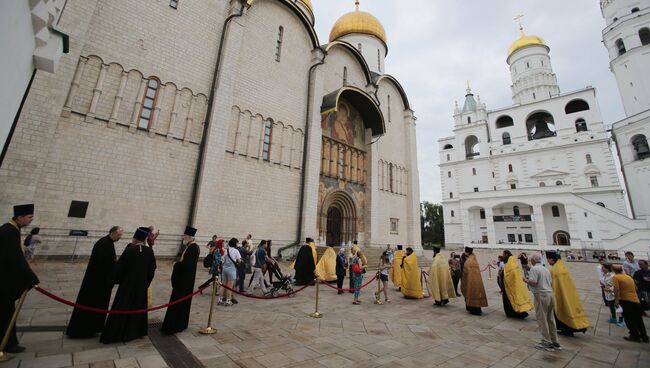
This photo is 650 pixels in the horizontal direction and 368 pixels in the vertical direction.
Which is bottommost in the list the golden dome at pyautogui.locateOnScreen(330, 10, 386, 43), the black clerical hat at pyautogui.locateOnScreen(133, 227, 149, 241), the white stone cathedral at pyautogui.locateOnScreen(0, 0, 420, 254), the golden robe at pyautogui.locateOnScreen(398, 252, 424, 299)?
the golden robe at pyautogui.locateOnScreen(398, 252, 424, 299)

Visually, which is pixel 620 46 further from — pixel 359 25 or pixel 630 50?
pixel 359 25

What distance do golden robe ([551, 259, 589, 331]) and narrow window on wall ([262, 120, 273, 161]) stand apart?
1177cm

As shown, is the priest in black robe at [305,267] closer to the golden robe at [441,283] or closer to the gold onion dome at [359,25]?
the golden robe at [441,283]

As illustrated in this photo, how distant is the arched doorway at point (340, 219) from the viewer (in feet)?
55.4

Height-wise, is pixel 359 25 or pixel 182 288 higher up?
pixel 359 25

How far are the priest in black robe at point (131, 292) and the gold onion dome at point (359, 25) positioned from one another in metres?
27.1

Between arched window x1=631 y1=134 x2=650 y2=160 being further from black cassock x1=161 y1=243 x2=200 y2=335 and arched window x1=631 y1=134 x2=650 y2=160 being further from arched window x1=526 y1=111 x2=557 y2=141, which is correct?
black cassock x1=161 y1=243 x2=200 y2=335

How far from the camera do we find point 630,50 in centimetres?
2952

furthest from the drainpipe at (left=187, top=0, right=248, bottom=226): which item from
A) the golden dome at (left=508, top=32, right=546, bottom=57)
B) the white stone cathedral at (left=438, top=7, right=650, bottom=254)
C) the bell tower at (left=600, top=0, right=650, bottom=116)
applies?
the golden dome at (left=508, top=32, right=546, bottom=57)

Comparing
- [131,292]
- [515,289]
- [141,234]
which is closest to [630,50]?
[515,289]

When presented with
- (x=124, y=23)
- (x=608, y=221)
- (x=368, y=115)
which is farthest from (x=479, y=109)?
(x=124, y=23)

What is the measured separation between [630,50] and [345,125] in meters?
36.9

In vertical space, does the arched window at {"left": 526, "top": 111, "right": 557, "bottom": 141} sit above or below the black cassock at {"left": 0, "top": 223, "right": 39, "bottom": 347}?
above

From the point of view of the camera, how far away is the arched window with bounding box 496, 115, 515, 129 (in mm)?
41000
